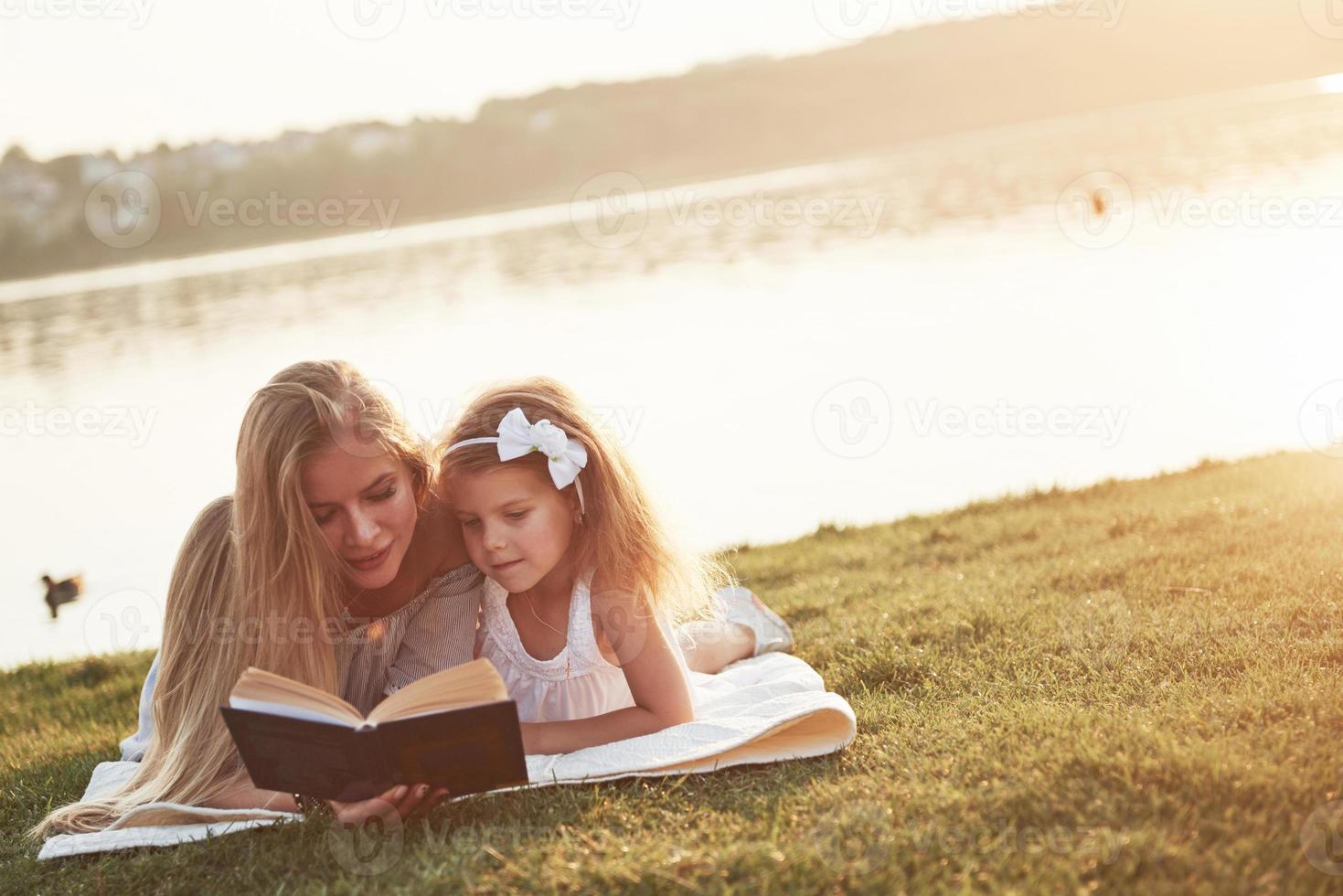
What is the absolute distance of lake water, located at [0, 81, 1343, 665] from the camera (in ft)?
27.1

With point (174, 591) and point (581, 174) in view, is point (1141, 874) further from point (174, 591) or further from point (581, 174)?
point (581, 174)

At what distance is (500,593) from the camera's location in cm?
391

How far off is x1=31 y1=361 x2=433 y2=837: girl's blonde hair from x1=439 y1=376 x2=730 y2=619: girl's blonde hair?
0.28 metres

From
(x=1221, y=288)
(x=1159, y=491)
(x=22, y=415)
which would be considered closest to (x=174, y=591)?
(x=1159, y=491)

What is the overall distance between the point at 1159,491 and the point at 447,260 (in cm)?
2051

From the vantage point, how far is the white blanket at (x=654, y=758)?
3260mm

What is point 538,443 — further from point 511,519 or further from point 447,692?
point 447,692

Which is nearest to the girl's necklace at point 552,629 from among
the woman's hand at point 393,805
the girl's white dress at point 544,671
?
the girl's white dress at point 544,671

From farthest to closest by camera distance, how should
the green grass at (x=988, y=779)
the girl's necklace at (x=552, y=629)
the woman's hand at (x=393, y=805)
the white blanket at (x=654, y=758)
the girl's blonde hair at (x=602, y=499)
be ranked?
the girl's necklace at (x=552, y=629) < the girl's blonde hair at (x=602, y=499) < the white blanket at (x=654, y=758) < the woman's hand at (x=393, y=805) < the green grass at (x=988, y=779)

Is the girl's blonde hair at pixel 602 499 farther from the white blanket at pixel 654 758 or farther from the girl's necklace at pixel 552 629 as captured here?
the white blanket at pixel 654 758

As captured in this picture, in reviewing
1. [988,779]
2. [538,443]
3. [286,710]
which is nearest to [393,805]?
[286,710]

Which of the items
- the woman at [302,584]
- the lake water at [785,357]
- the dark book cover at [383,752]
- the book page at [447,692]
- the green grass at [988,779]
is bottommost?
the green grass at [988,779]

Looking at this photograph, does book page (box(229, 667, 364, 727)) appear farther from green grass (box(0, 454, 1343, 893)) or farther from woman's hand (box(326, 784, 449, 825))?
green grass (box(0, 454, 1343, 893))

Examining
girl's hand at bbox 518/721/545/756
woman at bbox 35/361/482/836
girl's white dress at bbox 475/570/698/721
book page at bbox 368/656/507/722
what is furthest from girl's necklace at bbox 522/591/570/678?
book page at bbox 368/656/507/722
